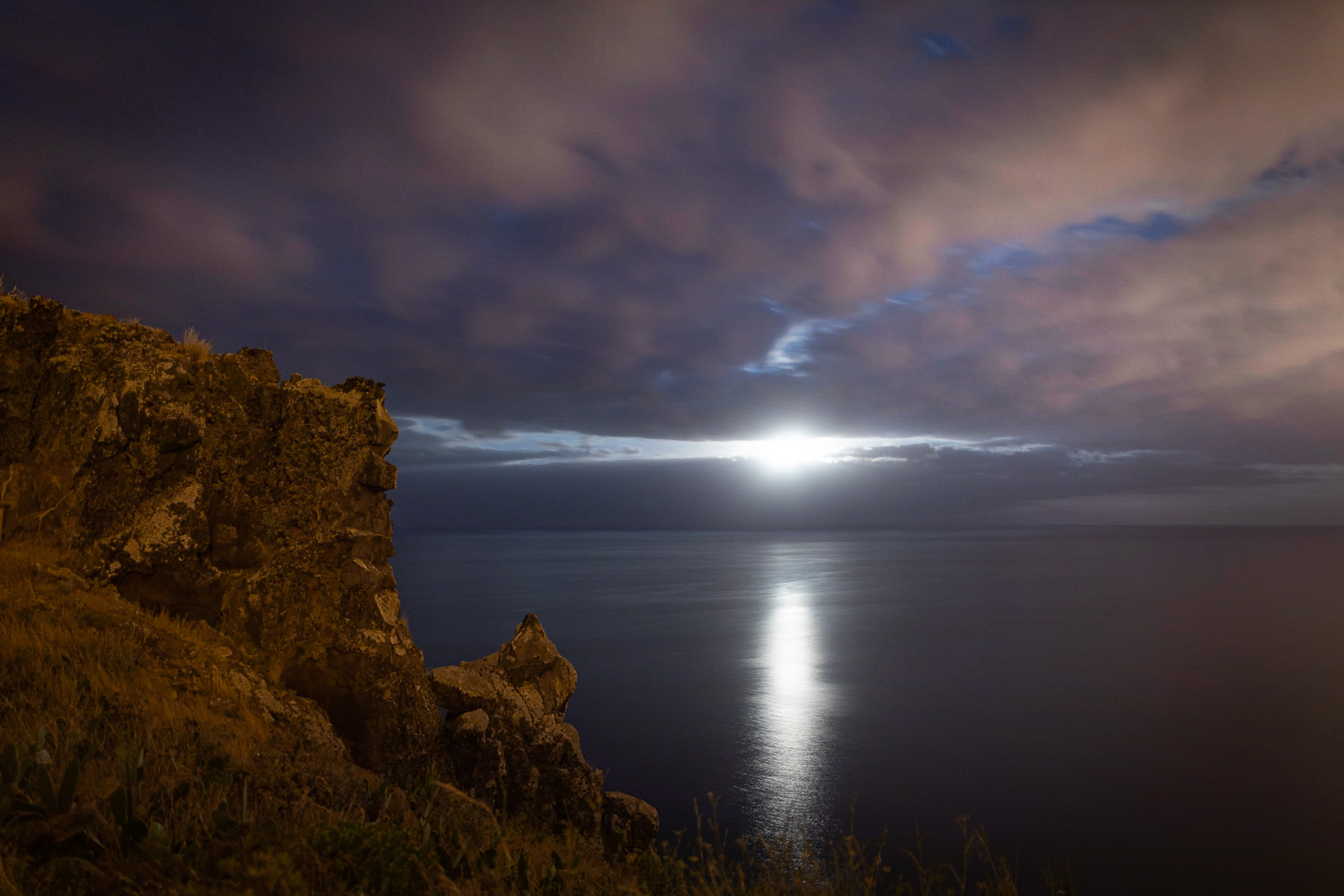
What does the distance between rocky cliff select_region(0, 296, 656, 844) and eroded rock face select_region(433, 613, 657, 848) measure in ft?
0.31

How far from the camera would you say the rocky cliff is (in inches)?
390

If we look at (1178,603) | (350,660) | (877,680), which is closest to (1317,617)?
(1178,603)

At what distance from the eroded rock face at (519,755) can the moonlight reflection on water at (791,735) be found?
4655mm

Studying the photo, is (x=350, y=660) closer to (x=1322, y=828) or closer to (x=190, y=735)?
(x=190, y=735)

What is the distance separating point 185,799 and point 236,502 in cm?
733

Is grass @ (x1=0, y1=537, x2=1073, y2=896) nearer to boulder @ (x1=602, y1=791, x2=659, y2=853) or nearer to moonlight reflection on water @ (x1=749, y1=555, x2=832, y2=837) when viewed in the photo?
boulder @ (x1=602, y1=791, x2=659, y2=853)

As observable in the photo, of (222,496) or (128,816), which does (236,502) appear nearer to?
(222,496)

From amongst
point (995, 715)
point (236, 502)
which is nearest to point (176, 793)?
point (236, 502)

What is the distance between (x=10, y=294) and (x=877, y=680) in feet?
159

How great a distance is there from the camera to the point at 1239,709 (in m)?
39.8

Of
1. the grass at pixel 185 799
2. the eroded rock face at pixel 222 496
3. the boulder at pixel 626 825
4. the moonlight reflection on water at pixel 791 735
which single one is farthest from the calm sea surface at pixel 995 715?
the grass at pixel 185 799

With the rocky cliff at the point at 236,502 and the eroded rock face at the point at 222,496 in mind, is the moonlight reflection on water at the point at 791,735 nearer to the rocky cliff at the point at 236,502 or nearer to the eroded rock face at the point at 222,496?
the rocky cliff at the point at 236,502

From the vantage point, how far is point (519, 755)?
14375 mm

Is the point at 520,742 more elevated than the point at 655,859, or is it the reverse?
the point at 520,742
